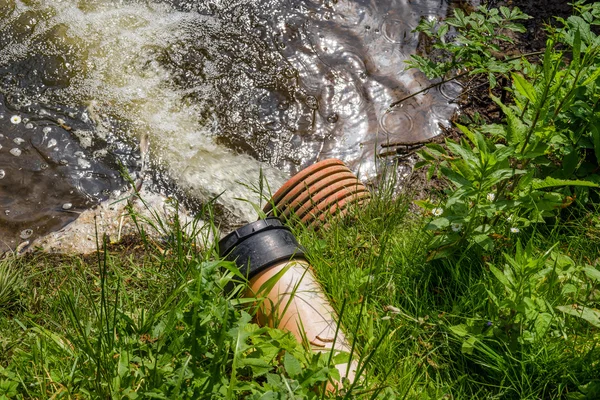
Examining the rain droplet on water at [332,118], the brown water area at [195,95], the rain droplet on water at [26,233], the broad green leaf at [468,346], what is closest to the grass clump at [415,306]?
the broad green leaf at [468,346]

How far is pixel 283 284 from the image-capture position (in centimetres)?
223

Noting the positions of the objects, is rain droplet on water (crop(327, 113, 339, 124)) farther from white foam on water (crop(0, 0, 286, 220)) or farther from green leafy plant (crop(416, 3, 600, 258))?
green leafy plant (crop(416, 3, 600, 258))

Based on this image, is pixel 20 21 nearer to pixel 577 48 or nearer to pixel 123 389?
pixel 123 389

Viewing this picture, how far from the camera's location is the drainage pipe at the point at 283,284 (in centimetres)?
209

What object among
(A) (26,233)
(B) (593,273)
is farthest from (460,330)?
(A) (26,233)

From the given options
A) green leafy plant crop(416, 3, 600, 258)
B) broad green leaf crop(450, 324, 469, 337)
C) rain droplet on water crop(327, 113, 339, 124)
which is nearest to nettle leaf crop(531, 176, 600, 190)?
green leafy plant crop(416, 3, 600, 258)

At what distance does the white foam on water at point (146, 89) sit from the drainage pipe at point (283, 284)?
114 centimetres

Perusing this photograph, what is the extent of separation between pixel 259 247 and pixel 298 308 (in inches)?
11.6

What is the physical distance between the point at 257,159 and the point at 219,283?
1.96 meters

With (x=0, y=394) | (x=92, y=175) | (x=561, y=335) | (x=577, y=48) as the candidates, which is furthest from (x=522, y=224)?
(x=92, y=175)

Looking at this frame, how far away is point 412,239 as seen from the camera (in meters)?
2.52

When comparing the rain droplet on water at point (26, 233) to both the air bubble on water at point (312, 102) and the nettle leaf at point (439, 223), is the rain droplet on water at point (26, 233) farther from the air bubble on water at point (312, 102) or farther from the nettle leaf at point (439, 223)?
the nettle leaf at point (439, 223)

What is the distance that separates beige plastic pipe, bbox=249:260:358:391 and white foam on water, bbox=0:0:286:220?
1.22 m

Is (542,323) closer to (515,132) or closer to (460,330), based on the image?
(460,330)
